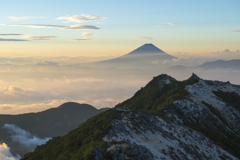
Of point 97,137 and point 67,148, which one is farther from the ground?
point 97,137

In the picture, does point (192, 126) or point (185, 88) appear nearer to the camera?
point (192, 126)

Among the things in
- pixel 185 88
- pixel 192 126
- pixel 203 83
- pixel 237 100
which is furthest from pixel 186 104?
pixel 237 100

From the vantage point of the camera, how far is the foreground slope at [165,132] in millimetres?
41156

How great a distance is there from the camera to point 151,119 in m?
66.8

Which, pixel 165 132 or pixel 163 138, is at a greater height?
pixel 163 138

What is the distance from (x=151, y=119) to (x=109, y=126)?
2201 cm

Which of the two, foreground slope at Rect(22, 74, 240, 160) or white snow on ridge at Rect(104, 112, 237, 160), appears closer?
foreground slope at Rect(22, 74, 240, 160)

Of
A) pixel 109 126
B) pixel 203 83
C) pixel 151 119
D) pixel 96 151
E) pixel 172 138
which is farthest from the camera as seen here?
pixel 203 83

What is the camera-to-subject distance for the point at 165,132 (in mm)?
61094

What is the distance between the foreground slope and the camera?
41.2m

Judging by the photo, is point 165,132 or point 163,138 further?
point 165,132

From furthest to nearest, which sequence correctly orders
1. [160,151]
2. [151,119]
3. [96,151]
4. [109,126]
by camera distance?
1. [151,119]
2. [109,126]
3. [160,151]
4. [96,151]

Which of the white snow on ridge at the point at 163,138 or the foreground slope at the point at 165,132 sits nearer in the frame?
the foreground slope at the point at 165,132

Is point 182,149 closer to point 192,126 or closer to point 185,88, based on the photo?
point 192,126
